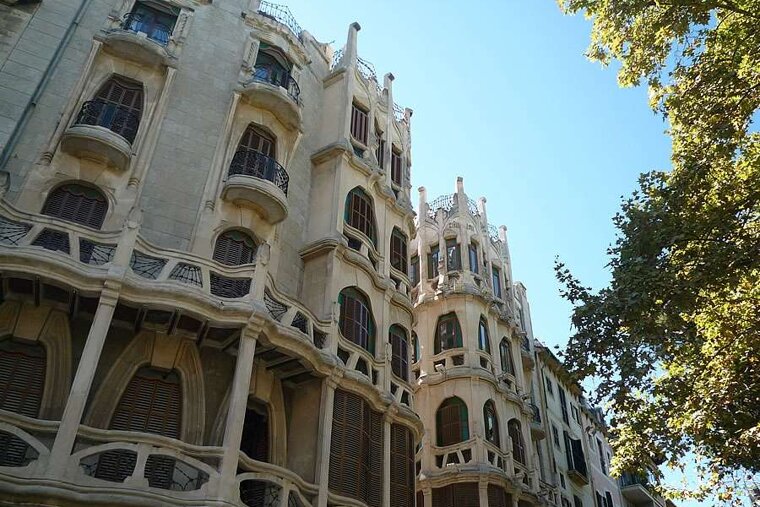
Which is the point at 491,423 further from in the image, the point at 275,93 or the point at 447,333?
the point at 275,93

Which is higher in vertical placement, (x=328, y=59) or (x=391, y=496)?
(x=328, y=59)

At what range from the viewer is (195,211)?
17344 mm

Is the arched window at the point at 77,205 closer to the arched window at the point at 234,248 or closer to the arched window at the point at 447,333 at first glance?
the arched window at the point at 234,248

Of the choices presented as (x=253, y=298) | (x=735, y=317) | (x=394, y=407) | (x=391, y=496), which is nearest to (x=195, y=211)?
(x=253, y=298)

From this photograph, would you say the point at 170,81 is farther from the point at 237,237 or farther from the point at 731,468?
the point at 731,468

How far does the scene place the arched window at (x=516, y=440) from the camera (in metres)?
28.6

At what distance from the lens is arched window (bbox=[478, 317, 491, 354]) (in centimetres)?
2976

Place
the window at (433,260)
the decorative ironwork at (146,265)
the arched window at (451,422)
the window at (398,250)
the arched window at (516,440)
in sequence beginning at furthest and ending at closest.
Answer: the window at (433,260) → the arched window at (516,440) → the arched window at (451,422) → the window at (398,250) → the decorative ironwork at (146,265)

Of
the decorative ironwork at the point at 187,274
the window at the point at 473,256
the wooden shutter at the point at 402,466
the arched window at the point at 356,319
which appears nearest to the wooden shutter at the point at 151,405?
the decorative ironwork at the point at 187,274

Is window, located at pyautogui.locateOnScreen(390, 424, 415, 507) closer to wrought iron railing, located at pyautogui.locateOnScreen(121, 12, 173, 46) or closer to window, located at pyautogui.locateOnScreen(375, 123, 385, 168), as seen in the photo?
window, located at pyautogui.locateOnScreen(375, 123, 385, 168)

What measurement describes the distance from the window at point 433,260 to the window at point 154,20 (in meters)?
17.3

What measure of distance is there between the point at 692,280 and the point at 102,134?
14.8 metres

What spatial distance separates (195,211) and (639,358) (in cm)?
1198

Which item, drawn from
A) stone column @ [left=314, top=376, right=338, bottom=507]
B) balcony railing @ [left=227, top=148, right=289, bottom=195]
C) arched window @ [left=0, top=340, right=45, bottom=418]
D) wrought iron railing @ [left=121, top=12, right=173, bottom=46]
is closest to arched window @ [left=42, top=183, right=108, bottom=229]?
arched window @ [left=0, top=340, right=45, bottom=418]
